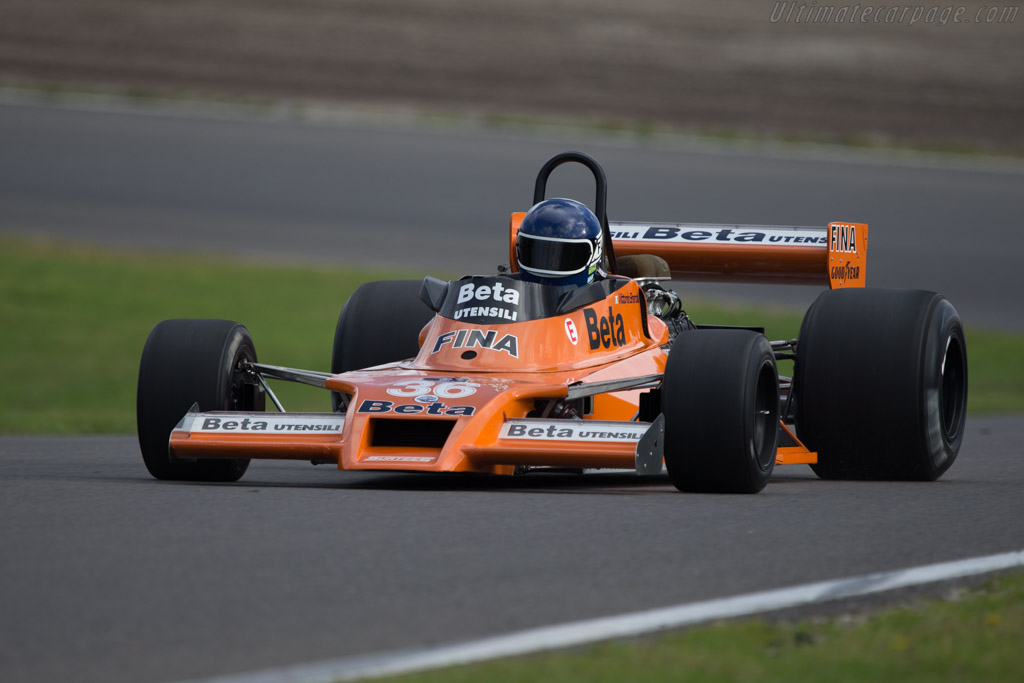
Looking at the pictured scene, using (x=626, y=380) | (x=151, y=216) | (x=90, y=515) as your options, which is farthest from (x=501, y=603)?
(x=151, y=216)

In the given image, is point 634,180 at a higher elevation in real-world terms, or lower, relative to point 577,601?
lower

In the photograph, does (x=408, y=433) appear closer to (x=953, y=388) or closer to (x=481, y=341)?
(x=481, y=341)

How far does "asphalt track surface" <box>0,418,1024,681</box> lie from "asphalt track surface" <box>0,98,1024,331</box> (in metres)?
18.5

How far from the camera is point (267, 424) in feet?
26.8

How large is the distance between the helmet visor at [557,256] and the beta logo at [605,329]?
0.37 metres

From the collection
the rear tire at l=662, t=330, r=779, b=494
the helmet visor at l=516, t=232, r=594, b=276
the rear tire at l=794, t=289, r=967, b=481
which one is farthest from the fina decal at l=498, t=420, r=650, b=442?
the helmet visor at l=516, t=232, r=594, b=276

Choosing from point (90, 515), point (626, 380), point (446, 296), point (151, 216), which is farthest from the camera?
point (151, 216)

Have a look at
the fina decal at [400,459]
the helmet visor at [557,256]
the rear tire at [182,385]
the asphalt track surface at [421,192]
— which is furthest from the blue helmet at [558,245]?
the asphalt track surface at [421,192]

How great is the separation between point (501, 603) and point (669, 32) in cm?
4209

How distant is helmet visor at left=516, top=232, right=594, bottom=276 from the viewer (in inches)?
378

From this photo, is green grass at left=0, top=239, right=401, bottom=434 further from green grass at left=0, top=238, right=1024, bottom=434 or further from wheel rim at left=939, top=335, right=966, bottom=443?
wheel rim at left=939, top=335, right=966, bottom=443

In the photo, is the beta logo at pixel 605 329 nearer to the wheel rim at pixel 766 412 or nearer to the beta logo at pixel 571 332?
the beta logo at pixel 571 332

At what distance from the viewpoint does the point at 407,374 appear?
8883 mm

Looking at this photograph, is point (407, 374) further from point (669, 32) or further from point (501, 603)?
point (669, 32)
